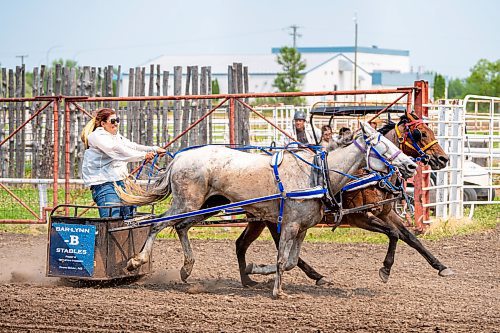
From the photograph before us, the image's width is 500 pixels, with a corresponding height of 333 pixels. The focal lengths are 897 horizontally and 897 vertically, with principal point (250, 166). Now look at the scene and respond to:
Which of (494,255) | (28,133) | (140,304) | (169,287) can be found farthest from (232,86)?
(140,304)

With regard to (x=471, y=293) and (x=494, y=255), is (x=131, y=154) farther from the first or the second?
(x=494, y=255)

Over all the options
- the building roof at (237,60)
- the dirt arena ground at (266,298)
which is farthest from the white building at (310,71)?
the dirt arena ground at (266,298)

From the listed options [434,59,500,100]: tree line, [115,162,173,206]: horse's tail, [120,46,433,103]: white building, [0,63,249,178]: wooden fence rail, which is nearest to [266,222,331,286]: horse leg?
[115,162,173,206]: horse's tail

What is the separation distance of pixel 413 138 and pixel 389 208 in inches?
32.1

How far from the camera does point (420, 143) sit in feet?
31.3

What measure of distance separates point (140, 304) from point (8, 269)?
3.22 meters

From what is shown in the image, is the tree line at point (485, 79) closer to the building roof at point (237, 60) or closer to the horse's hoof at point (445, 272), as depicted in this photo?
the building roof at point (237, 60)

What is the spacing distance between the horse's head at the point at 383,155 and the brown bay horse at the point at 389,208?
0.60 meters

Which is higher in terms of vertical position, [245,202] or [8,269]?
[245,202]

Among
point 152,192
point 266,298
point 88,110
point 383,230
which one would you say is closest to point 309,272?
point 383,230

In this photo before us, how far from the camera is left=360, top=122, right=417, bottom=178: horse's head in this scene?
8.72 m

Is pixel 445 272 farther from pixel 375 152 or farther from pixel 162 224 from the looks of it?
pixel 162 224

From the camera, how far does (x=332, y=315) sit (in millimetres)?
7809

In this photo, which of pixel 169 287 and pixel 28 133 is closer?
pixel 169 287
